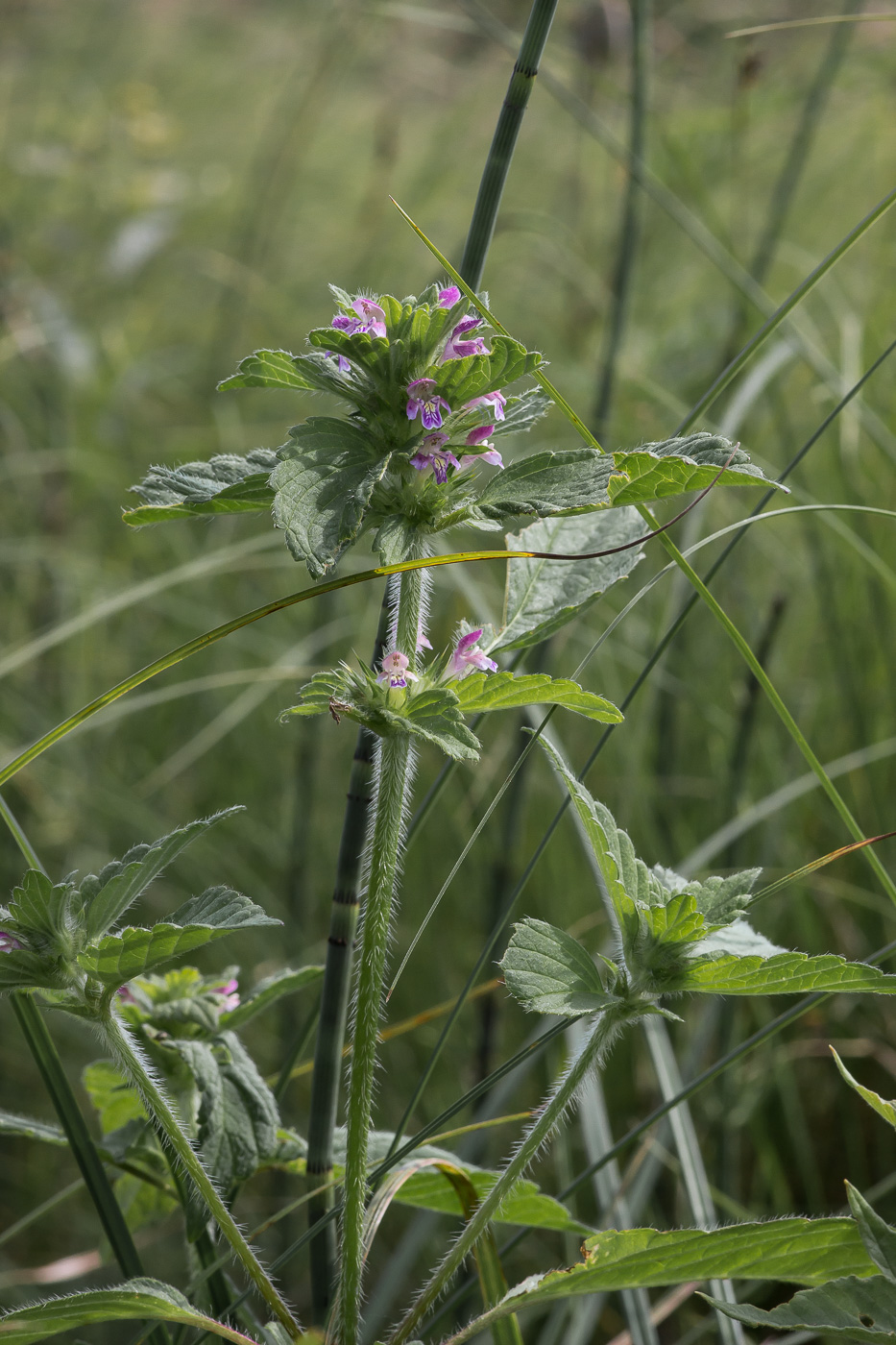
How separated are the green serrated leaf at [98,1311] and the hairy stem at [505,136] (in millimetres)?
476

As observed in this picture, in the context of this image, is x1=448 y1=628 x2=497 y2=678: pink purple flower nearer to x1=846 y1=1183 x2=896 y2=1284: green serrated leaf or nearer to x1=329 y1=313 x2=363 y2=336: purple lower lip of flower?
x1=329 y1=313 x2=363 y2=336: purple lower lip of flower

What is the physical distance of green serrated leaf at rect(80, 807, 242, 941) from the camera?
1.40ft

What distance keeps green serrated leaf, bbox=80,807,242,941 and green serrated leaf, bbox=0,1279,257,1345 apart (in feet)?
0.47

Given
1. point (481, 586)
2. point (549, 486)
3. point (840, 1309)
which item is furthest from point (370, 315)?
point (481, 586)

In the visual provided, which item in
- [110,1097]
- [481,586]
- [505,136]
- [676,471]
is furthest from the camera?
[481,586]

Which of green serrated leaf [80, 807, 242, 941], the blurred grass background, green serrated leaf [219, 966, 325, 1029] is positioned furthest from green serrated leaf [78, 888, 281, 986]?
the blurred grass background

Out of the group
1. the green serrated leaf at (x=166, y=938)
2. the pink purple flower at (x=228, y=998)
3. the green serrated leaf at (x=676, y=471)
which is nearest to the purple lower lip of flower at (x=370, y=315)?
the green serrated leaf at (x=676, y=471)

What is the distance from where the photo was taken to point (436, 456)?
0.43 m

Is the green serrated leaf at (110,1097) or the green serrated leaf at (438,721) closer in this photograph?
the green serrated leaf at (438,721)

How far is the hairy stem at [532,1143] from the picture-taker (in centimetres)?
46

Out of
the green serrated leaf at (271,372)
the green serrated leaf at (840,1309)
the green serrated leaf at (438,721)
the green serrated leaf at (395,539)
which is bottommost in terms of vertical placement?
the green serrated leaf at (840,1309)

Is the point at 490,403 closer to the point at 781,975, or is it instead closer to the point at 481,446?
the point at 481,446

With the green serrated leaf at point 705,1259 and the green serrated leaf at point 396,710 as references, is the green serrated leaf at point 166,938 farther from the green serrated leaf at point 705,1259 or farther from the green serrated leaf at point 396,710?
the green serrated leaf at point 705,1259

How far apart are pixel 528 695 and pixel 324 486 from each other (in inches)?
4.7
